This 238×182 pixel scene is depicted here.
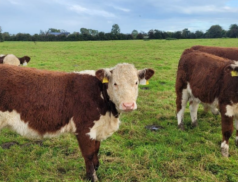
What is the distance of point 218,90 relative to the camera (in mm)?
5070

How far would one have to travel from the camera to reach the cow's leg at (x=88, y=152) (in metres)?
3.84

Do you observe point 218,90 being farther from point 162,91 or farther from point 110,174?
point 162,91

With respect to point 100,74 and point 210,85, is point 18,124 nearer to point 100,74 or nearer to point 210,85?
point 100,74

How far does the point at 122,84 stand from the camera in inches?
146

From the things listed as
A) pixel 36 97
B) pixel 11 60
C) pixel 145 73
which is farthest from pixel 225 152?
pixel 11 60

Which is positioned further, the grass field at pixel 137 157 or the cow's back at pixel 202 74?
the cow's back at pixel 202 74

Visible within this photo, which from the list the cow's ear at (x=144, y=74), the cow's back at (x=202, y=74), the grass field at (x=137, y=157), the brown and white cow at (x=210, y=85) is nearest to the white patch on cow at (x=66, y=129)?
the grass field at (x=137, y=157)

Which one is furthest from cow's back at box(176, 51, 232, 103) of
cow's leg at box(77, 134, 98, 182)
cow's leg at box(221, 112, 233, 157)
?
cow's leg at box(77, 134, 98, 182)

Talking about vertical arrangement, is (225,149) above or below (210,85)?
below

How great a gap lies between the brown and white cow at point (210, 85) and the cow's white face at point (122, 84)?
2.14m

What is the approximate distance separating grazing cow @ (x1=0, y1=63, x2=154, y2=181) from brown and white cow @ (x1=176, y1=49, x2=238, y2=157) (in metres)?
2.11

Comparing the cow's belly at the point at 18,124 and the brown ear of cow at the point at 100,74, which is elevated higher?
the brown ear of cow at the point at 100,74

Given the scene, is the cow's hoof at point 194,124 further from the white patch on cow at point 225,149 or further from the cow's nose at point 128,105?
the cow's nose at point 128,105

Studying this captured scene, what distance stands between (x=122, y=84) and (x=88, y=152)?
1.27 meters
